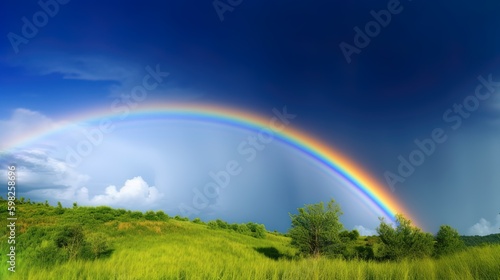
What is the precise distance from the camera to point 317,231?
93.4 ft

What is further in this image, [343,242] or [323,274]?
[343,242]

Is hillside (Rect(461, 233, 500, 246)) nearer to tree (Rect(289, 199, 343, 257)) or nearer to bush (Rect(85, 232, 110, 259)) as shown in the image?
tree (Rect(289, 199, 343, 257))

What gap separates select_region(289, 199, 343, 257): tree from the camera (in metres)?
28.1

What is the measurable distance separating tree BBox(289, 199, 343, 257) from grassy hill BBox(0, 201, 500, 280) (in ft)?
5.06

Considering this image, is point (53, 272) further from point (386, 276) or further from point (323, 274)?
point (386, 276)

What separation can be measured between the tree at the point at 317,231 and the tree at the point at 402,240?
3.46 m

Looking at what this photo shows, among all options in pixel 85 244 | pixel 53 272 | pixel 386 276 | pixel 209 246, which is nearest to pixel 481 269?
pixel 386 276

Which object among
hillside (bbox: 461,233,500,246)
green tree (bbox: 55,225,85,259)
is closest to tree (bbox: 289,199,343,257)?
hillside (bbox: 461,233,500,246)

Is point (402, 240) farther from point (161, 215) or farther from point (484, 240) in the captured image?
point (161, 215)

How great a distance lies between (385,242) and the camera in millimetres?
28078

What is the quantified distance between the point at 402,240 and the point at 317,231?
641cm

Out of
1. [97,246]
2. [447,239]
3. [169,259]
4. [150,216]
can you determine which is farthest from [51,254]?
[150,216]

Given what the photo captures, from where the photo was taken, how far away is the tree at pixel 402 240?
2662cm

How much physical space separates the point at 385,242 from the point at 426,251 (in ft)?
9.70
